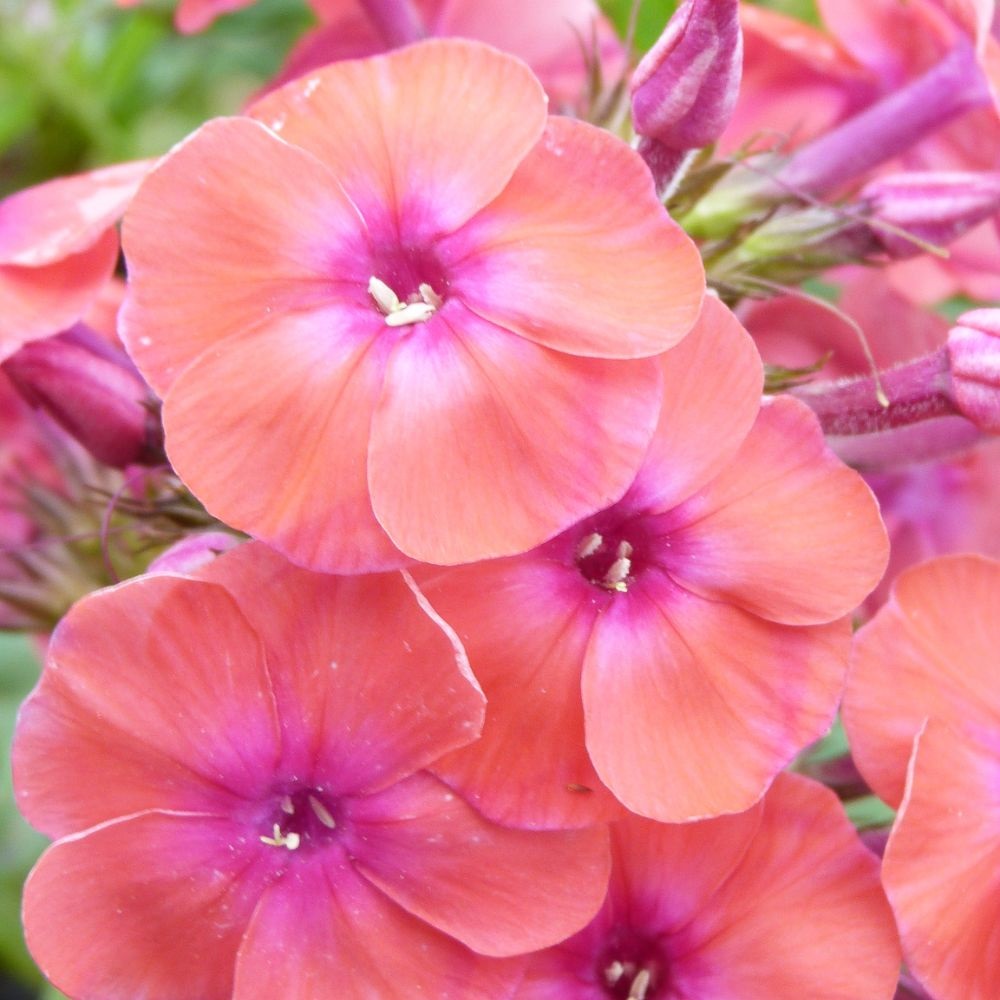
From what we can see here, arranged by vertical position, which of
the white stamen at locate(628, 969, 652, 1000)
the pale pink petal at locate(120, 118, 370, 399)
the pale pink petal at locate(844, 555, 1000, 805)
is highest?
the pale pink petal at locate(120, 118, 370, 399)

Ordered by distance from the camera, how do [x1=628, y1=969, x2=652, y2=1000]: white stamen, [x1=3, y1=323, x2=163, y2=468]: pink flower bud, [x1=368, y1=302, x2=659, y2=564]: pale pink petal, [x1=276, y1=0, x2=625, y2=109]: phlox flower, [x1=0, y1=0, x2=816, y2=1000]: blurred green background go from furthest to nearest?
[x1=0, y1=0, x2=816, y2=1000]: blurred green background < [x1=276, y1=0, x2=625, y2=109]: phlox flower < [x1=3, y1=323, x2=163, y2=468]: pink flower bud < [x1=628, y1=969, x2=652, y2=1000]: white stamen < [x1=368, y1=302, x2=659, y2=564]: pale pink petal

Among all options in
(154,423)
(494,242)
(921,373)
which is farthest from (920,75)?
(154,423)

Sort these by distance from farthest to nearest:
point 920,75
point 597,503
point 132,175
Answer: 1. point 920,75
2. point 132,175
3. point 597,503

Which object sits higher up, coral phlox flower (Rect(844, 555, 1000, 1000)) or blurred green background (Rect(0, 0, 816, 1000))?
coral phlox flower (Rect(844, 555, 1000, 1000))

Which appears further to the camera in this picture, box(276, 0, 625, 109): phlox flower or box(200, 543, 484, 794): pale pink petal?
box(276, 0, 625, 109): phlox flower

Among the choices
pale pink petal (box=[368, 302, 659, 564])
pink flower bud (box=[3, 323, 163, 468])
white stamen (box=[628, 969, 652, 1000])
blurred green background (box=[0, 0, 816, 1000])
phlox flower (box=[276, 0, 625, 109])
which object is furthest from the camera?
blurred green background (box=[0, 0, 816, 1000])

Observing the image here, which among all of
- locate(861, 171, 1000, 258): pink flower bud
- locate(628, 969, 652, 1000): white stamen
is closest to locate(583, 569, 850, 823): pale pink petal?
locate(628, 969, 652, 1000): white stamen

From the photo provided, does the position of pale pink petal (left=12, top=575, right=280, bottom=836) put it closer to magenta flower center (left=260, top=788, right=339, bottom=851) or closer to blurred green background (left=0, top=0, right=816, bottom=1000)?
magenta flower center (left=260, top=788, right=339, bottom=851)

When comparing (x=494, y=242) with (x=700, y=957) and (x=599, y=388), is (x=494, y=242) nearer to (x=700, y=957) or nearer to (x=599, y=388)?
(x=599, y=388)
